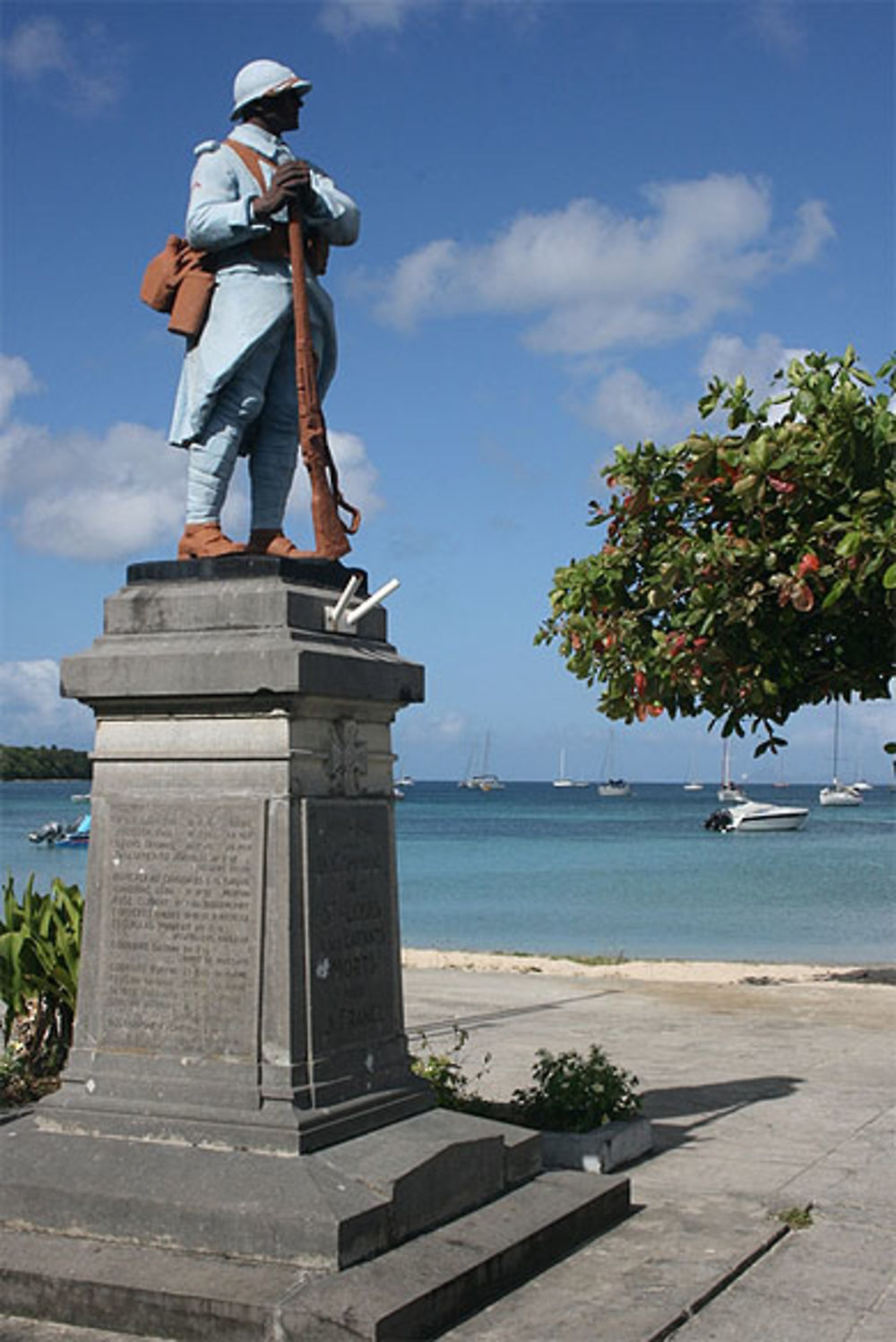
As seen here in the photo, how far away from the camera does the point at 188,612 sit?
22.7ft

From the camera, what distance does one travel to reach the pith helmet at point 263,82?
7508mm

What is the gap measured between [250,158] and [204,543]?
6.06 feet

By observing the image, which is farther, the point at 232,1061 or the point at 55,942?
the point at 55,942

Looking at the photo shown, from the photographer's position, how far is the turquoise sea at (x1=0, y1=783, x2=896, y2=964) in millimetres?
33156

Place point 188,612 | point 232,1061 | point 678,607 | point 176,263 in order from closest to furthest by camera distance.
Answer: point 232,1061 < point 188,612 < point 176,263 < point 678,607

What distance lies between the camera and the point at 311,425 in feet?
24.4

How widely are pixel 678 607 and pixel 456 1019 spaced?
436cm

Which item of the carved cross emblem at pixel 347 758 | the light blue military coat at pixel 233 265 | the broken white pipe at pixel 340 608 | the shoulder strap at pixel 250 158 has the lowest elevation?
the carved cross emblem at pixel 347 758

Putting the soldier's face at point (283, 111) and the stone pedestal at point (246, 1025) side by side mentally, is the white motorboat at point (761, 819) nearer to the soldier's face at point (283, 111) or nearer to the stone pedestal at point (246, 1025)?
the soldier's face at point (283, 111)

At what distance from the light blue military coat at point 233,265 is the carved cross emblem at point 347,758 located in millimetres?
1623

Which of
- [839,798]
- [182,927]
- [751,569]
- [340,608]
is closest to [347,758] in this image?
Result: [340,608]

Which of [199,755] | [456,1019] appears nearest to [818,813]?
[456,1019]

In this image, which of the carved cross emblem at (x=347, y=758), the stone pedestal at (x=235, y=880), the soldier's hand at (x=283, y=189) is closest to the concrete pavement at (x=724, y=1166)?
the stone pedestal at (x=235, y=880)

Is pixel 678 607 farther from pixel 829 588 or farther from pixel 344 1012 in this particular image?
pixel 344 1012
